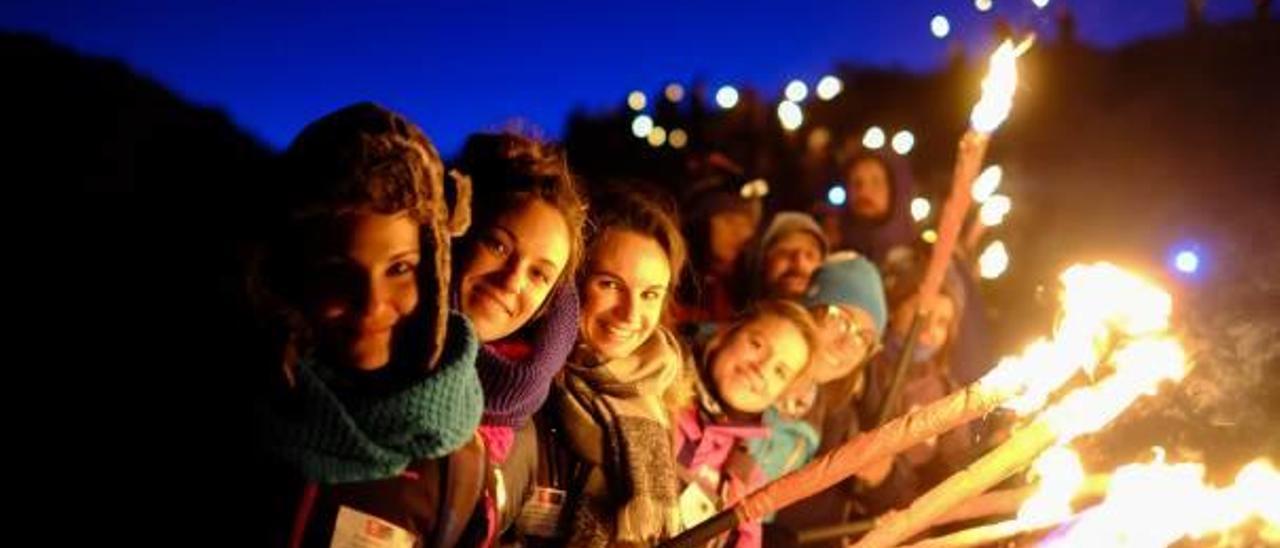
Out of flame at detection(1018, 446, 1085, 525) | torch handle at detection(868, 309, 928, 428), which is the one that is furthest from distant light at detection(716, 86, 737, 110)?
flame at detection(1018, 446, 1085, 525)

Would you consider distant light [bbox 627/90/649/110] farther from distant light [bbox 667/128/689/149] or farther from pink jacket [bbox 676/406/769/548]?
pink jacket [bbox 676/406/769/548]

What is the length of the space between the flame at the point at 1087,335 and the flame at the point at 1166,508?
299 millimetres

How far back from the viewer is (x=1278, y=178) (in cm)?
344

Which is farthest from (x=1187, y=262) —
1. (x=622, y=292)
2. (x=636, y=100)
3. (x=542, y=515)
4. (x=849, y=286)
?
(x=636, y=100)

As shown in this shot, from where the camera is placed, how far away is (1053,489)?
9.12 ft

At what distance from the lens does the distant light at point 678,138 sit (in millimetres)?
12728

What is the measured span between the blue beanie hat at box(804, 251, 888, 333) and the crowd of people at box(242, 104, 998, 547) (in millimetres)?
16

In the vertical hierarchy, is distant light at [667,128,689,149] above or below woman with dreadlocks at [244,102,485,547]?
above

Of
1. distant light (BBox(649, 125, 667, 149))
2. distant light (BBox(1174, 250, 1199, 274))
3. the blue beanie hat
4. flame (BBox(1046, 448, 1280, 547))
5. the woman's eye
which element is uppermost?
distant light (BBox(649, 125, 667, 149))

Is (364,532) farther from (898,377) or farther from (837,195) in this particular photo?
(837,195)

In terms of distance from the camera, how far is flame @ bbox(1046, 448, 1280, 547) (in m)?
2.40

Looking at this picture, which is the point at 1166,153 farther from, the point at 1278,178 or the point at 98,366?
the point at 98,366

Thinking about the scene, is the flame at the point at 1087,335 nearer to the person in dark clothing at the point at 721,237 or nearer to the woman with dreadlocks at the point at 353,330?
the woman with dreadlocks at the point at 353,330

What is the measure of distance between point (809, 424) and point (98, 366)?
317 cm
